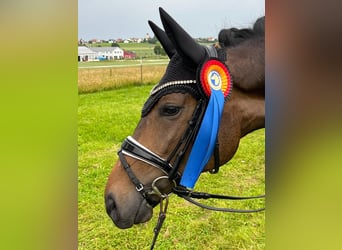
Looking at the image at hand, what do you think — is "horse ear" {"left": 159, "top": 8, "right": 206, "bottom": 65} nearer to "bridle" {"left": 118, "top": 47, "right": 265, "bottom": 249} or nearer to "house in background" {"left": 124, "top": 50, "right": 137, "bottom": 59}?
"bridle" {"left": 118, "top": 47, "right": 265, "bottom": 249}

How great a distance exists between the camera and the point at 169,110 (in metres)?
1.16

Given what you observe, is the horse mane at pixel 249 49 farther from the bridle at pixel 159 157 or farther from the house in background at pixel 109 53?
the house in background at pixel 109 53

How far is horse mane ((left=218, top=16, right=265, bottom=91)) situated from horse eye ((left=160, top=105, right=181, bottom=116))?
0.87ft

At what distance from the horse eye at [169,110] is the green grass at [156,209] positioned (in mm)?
676

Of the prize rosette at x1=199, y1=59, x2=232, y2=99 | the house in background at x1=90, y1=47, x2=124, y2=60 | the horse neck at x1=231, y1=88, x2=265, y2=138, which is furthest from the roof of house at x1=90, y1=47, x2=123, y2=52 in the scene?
the horse neck at x1=231, y1=88, x2=265, y2=138

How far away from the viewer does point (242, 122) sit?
4.22 ft

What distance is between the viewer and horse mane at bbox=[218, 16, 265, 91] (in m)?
1.27

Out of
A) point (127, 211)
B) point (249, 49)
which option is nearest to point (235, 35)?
point (249, 49)

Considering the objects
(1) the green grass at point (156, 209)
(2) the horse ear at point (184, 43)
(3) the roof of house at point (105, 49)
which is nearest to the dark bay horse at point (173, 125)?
(2) the horse ear at point (184, 43)

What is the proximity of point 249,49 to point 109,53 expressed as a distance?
0.54 meters

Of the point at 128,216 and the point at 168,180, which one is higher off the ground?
the point at 168,180
